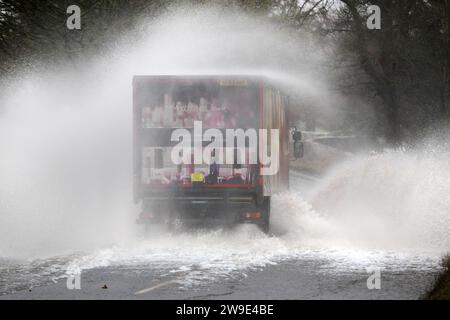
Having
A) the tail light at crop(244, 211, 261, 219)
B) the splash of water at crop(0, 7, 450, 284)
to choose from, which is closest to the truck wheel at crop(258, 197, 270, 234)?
the tail light at crop(244, 211, 261, 219)

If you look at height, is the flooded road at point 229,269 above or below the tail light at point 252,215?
below

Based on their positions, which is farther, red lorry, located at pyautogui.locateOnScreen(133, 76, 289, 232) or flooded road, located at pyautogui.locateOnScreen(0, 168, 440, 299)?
red lorry, located at pyautogui.locateOnScreen(133, 76, 289, 232)

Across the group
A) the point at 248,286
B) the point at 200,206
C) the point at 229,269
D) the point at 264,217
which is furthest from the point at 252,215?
the point at 248,286

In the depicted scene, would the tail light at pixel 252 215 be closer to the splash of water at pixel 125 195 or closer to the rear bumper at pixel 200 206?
the rear bumper at pixel 200 206

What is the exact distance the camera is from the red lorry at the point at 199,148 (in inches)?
652

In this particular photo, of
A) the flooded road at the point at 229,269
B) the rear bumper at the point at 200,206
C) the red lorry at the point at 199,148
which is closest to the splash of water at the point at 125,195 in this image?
the flooded road at the point at 229,269

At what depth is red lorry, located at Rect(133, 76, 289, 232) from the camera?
16.6 metres

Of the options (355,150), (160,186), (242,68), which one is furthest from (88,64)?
(355,150)

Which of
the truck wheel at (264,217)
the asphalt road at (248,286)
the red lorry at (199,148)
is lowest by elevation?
the asphalt road at (248,286)

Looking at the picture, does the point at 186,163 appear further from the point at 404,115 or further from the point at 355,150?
the point at 355,150

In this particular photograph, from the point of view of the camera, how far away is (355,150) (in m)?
46.9

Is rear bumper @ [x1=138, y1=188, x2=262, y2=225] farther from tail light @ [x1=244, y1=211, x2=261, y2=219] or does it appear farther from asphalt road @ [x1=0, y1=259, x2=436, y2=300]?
asphalt road @ [x1=0, y1=259, x2=436, y2=300]

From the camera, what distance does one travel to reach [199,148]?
1658cm
